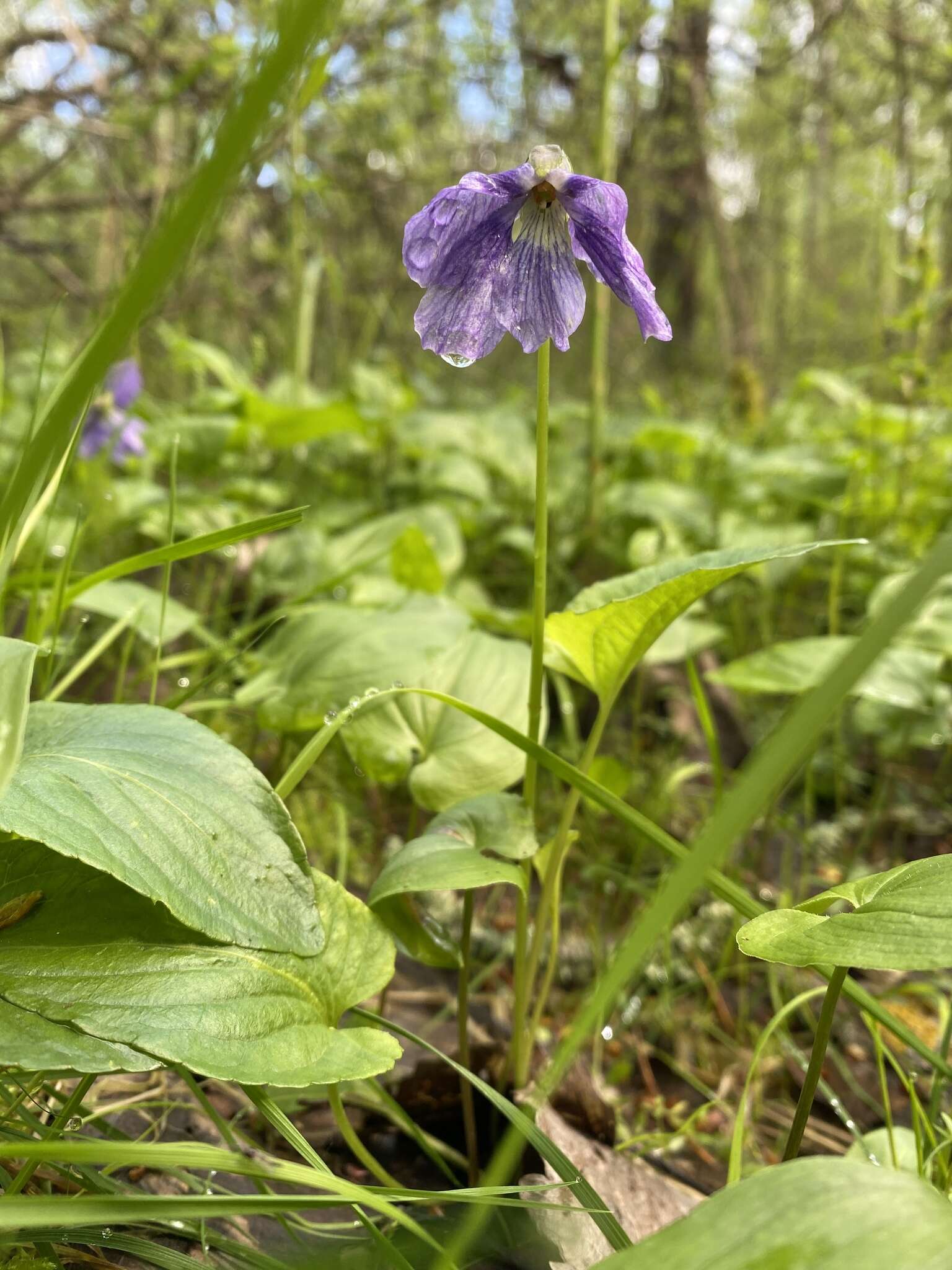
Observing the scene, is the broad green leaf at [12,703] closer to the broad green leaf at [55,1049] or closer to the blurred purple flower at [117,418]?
the broad green leaf at [55,1049]

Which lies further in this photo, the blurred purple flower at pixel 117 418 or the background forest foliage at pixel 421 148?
the background forest foliage at pixel 421 148

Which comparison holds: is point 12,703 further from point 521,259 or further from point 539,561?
point 521,259

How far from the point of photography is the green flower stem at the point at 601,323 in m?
2.00

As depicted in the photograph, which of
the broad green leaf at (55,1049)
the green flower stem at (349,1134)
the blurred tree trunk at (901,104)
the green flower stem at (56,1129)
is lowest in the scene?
the green flower stem at (349,1134)

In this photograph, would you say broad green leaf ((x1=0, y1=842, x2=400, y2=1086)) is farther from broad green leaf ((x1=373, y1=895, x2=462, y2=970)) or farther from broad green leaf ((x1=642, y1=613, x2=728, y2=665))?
broad green leaf ((x1=642, y1=613, x2=728, y2=665))

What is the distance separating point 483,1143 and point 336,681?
19.6 inches

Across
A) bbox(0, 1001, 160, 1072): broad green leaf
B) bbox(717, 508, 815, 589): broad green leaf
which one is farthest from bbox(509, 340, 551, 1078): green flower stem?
bbox(717, 508, 815, 589): broad green leaf

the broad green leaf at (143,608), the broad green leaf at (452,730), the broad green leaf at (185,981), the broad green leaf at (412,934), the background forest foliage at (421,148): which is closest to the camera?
the broad green leaf at (185,981)

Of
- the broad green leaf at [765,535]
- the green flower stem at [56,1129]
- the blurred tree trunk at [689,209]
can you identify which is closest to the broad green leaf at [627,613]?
the green flower stem at [56,1129]

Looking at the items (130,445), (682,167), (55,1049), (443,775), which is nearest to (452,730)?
(443,775)

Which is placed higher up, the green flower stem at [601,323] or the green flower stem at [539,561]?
the green flower stem at [601,323]

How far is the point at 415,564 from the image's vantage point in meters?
1.53

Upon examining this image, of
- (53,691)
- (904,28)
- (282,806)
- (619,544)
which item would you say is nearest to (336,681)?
(53,691)

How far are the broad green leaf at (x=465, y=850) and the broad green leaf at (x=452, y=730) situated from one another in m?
0.14
